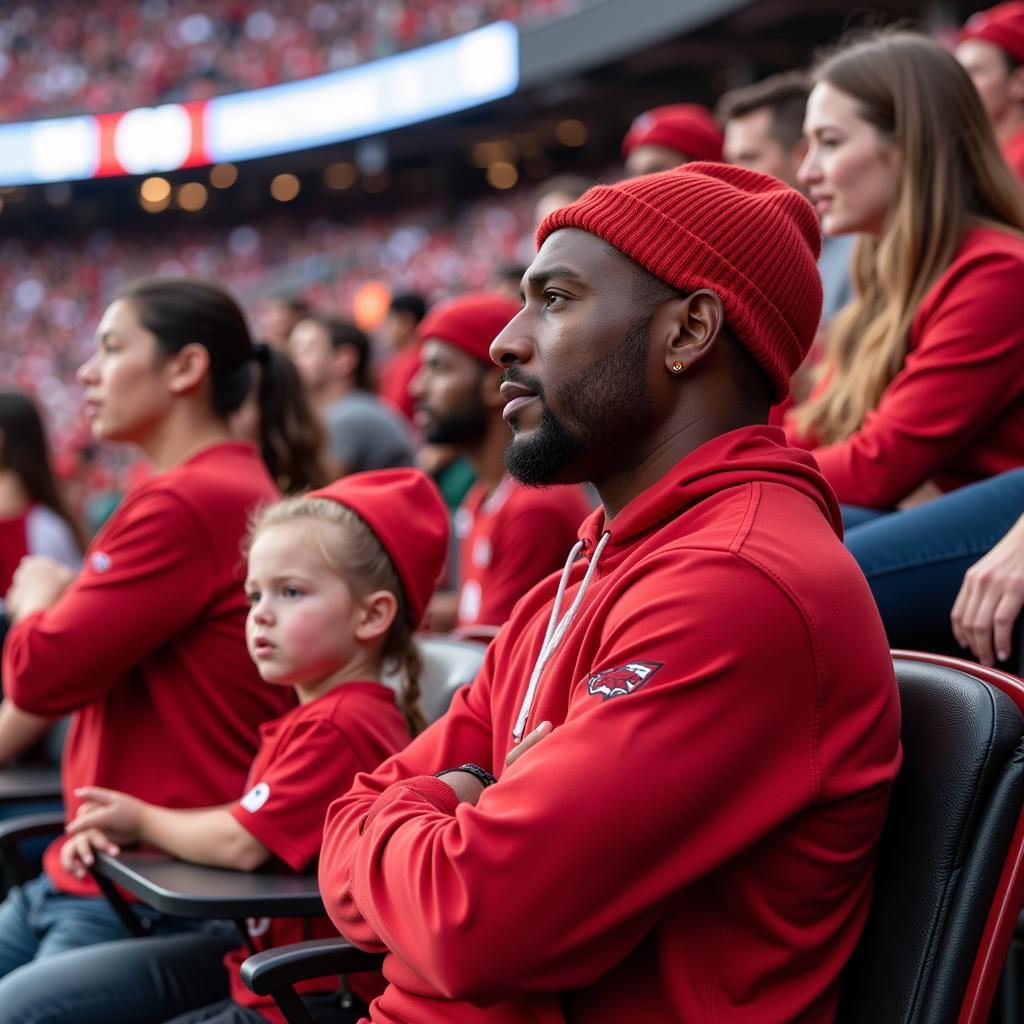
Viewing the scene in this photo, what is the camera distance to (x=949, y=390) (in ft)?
7.86

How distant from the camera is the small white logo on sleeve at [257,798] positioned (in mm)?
2090

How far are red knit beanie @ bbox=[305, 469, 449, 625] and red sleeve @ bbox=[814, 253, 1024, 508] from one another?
71cm

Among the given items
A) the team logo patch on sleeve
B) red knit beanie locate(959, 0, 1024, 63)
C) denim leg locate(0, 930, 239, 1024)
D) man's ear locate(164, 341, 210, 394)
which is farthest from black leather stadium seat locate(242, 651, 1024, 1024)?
red knit beanie locate(959, 0, 1024, 63)

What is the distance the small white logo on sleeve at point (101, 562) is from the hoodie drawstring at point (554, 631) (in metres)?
1.21

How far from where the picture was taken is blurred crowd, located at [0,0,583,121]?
2102cm

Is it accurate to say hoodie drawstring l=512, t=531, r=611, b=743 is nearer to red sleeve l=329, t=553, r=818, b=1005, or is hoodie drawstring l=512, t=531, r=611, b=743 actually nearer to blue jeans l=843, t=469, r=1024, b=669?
red sleeve l=329, t=553, r=818, b=1005

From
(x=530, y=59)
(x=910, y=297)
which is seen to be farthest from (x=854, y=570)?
(x=530, y=59)

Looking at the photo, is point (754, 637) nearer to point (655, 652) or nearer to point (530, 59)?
point (655, 652)

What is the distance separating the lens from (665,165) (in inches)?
199

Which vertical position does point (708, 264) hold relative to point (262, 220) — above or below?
above

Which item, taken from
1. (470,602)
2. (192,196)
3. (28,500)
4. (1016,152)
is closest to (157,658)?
(470,602)

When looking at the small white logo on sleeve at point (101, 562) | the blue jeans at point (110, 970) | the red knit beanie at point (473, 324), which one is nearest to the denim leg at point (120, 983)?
the blue jeans at point (110, 970)

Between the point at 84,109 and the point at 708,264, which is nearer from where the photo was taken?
the point at 708,264

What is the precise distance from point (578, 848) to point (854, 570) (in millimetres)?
409
